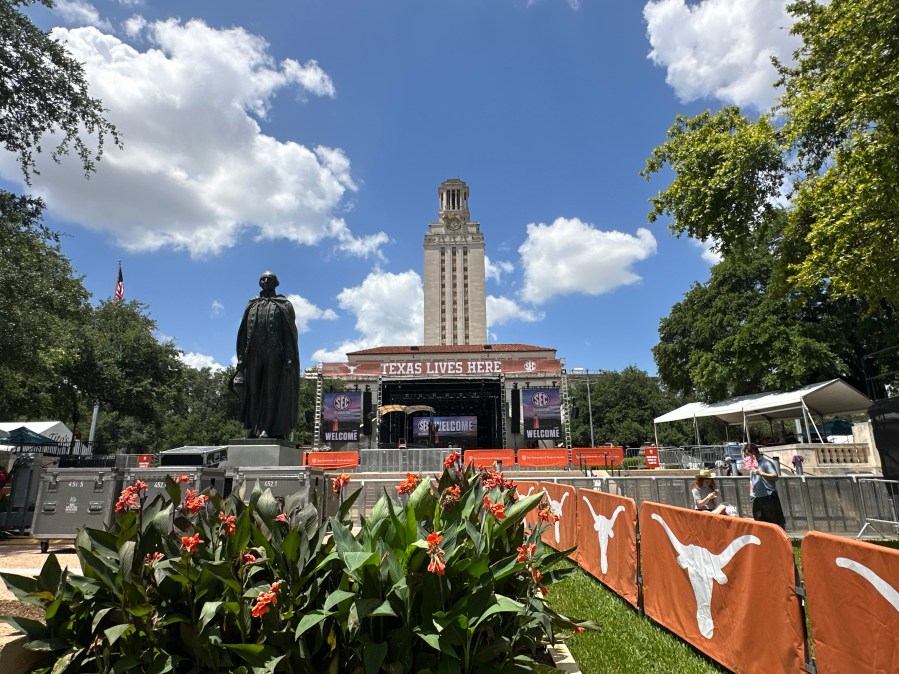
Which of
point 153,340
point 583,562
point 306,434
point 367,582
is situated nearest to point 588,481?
point 583,562

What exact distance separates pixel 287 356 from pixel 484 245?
108443 millimetres

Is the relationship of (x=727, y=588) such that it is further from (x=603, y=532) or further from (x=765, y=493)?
(x=765, y=493)

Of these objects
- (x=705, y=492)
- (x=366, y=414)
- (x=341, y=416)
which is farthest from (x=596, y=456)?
(x=366, y=414)

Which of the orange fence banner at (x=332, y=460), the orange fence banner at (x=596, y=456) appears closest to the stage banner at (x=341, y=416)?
the orange fence banner at (x=332, y=460)

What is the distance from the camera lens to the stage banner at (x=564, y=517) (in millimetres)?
7770

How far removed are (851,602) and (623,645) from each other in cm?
203

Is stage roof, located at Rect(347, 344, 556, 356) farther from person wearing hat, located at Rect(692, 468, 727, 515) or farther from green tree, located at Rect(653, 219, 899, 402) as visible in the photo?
person wearing hat, located at Rect(692, 468, 727, 515)

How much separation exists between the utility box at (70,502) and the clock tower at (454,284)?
99093mm

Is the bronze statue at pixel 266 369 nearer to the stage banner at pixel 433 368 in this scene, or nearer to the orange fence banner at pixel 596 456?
the orange fence banner at pixel 596 456

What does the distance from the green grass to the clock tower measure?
10037 cm

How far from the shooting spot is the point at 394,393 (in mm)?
45969

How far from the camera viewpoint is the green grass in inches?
146

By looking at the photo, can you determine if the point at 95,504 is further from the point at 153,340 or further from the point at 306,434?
the point at 306,434

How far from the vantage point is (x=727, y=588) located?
366 centimetres
